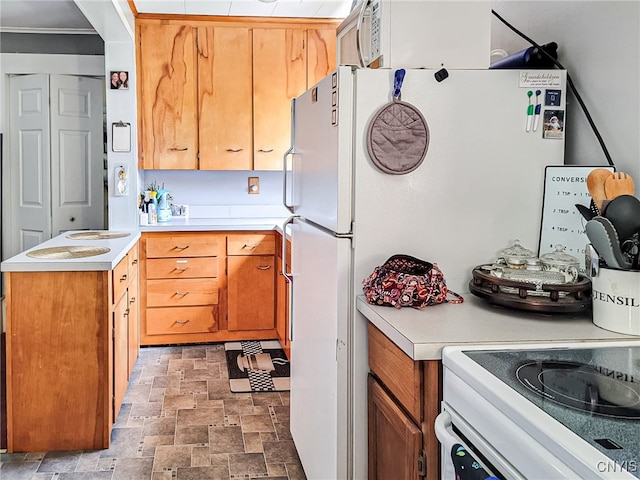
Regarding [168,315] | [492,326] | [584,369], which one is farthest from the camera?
[168,315]

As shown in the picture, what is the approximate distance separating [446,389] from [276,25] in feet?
13.2

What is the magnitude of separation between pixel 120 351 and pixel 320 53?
9.07ft

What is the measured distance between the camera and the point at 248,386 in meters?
3.78

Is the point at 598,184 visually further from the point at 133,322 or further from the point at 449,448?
the point at 133,322

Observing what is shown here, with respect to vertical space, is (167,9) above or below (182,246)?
above

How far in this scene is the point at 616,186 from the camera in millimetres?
1590

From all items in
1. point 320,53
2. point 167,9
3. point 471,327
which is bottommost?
point 471,327

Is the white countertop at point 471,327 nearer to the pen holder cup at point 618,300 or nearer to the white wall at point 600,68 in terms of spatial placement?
the pen holder cup at point 618,300

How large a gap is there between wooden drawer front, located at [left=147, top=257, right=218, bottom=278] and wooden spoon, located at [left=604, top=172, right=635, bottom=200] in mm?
3341

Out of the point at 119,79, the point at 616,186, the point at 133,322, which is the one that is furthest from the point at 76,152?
the point at 616,186

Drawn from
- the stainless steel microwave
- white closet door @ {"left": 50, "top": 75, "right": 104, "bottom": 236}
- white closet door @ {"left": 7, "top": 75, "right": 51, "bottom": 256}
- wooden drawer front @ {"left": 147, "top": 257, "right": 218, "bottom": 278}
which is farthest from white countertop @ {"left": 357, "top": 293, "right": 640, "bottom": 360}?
white closet door @ {"left": 7, "top": 75, "right": 51, "bottom": 256}

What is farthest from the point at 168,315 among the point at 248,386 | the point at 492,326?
the point at 492,326

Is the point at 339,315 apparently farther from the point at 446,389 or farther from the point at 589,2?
the point at 589,2

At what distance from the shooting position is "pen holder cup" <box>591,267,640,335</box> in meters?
1.45
